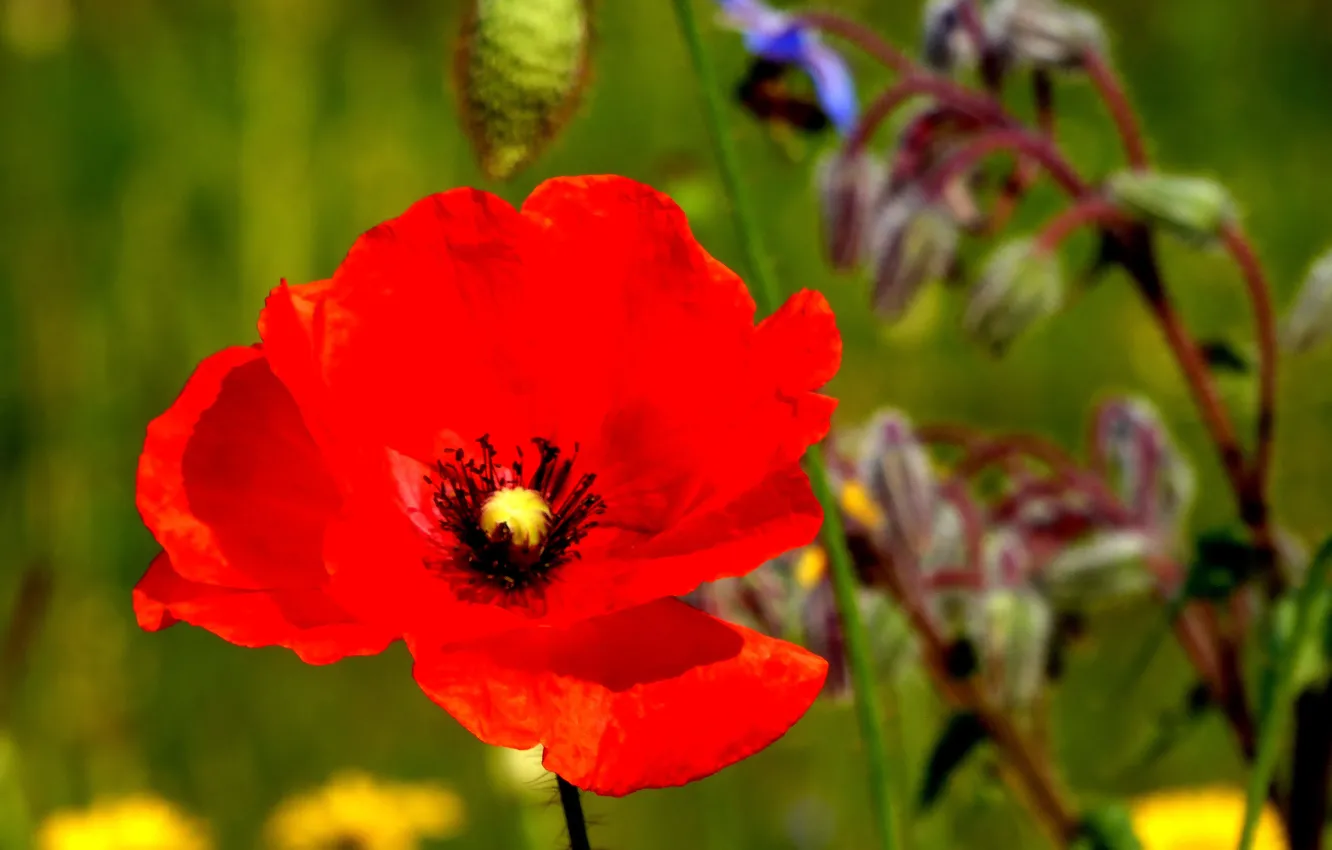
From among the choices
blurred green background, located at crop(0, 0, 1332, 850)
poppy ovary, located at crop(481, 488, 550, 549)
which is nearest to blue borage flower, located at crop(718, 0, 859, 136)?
poppy ovary, located at crop(481, 488, 550, 549)

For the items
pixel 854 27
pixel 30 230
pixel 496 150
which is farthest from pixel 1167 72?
pixel 496 150

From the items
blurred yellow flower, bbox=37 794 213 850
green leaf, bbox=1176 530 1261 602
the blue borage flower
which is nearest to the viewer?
green leaf, bbox=1176 530 1261 602

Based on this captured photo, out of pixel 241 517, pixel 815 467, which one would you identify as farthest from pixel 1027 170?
pixel 241 517

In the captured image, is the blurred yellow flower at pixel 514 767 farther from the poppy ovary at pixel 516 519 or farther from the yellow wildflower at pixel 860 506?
the poppy ovary at pixel 516 519

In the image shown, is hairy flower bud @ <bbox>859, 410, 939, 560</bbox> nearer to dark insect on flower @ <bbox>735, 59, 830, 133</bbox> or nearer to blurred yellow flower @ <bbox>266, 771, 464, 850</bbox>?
dark insect on flower @ <bbox>735, 59, 830, 133</bbox>

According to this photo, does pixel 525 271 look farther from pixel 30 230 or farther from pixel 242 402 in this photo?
pixel 30 230

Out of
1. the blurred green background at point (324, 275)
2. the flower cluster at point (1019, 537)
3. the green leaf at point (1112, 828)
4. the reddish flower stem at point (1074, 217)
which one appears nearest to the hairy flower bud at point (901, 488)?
the flower cluster at point (1019, 537)
